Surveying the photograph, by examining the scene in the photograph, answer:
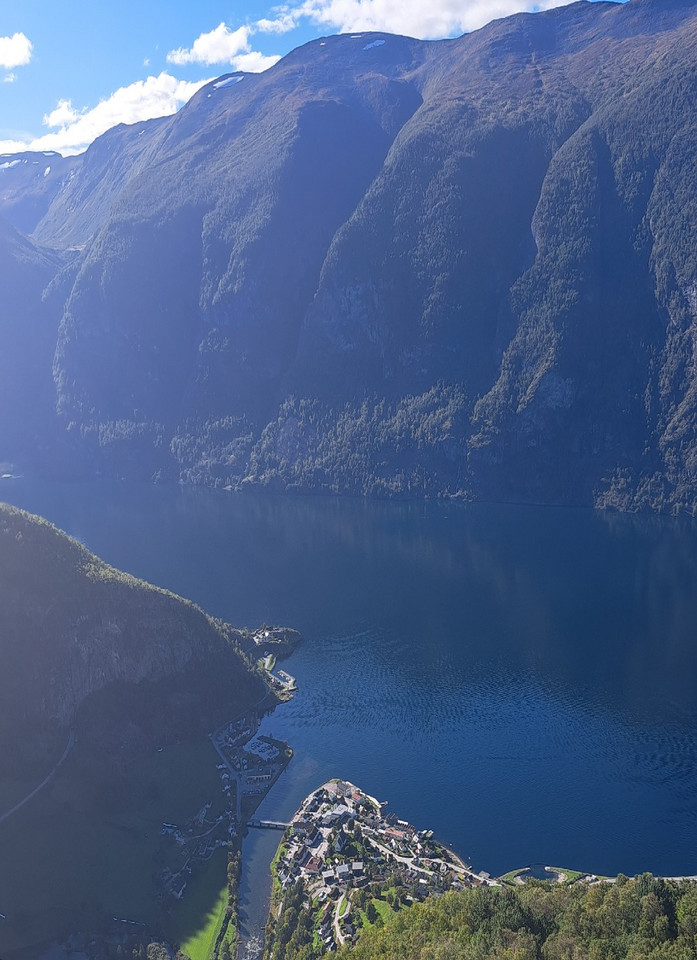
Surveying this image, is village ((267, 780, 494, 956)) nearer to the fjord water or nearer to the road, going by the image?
the fjord water

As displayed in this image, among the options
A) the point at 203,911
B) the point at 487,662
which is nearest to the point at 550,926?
the point at 203,911

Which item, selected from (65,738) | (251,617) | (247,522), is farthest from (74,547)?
(247,522)

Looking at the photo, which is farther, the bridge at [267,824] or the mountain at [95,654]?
the mountain at [95,654]

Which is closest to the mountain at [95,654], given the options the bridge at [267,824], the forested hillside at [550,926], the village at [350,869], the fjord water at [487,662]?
the fjord water at [487,662]

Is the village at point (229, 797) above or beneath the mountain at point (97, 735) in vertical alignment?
beneath

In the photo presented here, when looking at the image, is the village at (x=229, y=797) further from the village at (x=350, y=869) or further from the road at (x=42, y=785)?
the road at (x=42, y=785)

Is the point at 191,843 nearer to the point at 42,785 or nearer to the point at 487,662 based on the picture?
the point at 42,785

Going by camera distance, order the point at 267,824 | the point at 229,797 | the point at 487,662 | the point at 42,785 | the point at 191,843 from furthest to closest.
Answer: the point at 487,662 < the point at 229,797 < the point at 42,785 < the point at 267,824 < the point at 191,843
